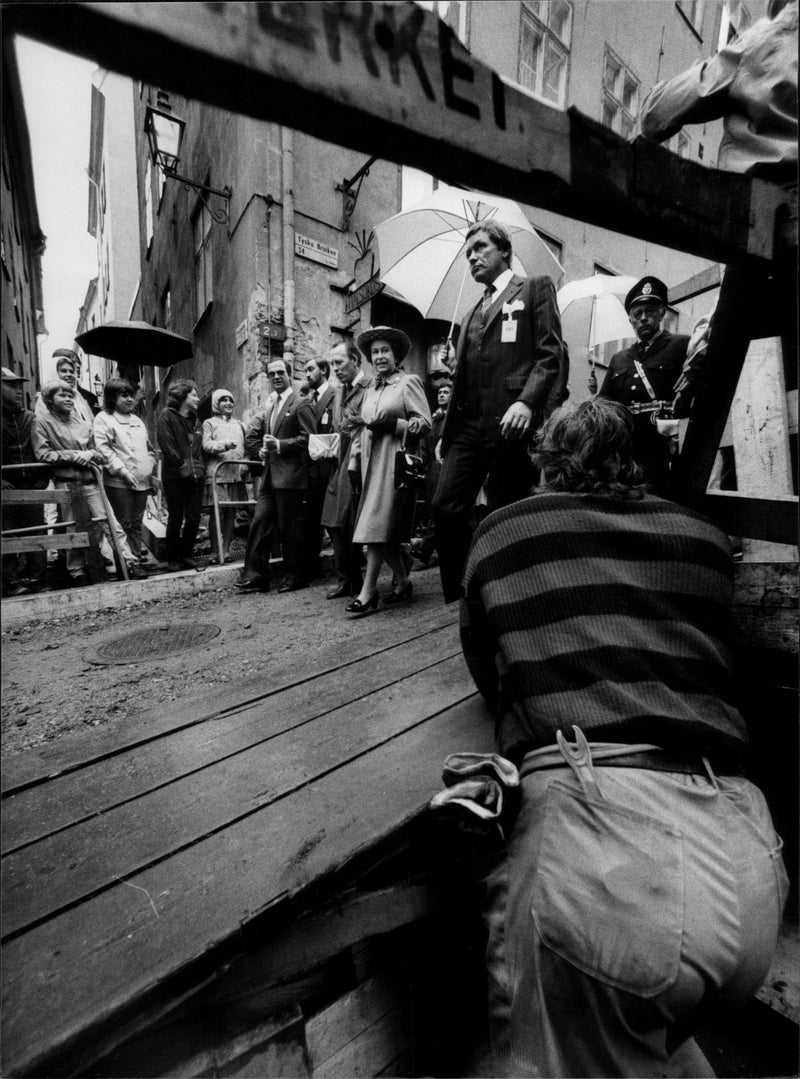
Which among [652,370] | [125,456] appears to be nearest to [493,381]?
[652,370]

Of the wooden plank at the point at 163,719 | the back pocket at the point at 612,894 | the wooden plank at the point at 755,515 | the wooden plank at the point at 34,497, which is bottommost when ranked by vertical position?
the wooden plank at the point at 163,719

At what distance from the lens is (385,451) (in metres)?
3.67

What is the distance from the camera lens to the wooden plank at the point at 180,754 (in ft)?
5.04

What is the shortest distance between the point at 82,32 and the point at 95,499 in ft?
14.8

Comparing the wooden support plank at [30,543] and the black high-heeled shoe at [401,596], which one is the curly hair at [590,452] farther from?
the wooden support plank at [30,543]

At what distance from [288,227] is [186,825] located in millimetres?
6863

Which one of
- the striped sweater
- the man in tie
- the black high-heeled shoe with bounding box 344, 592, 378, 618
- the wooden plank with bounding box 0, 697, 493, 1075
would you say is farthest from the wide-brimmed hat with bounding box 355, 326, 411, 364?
the wooden plank with bounding box 0, 697, 493, 1075

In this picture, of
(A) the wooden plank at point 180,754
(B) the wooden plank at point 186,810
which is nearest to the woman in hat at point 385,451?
(A) the wooden plank at point 180,754

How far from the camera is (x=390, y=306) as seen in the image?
8.95m

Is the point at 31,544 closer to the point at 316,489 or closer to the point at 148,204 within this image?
the point at 316,489

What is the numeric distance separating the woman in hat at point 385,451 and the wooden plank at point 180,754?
112 centimetres

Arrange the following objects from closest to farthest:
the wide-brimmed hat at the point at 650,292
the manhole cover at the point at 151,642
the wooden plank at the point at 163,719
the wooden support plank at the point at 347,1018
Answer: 1. the wooden support plank at the point at 347,1018
2. the wooden plank at the point at 163,719
3. the manhole cover at the point at 151,642
4. the wide-brimmed hat at the point at 650,292

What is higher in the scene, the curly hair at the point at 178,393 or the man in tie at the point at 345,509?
the curly hair at the point at 178,393

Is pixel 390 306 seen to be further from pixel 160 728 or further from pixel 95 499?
pixel 160 728
